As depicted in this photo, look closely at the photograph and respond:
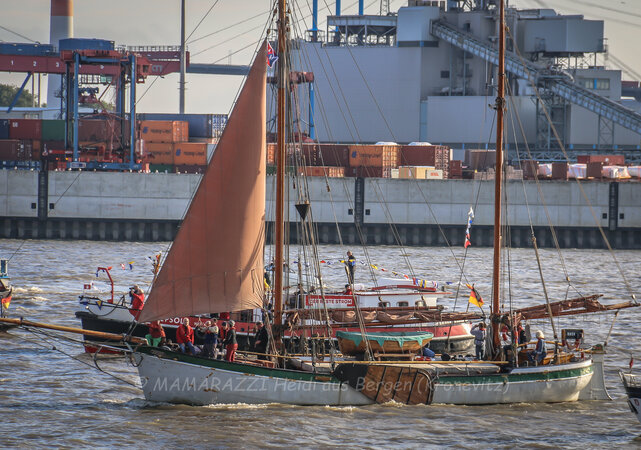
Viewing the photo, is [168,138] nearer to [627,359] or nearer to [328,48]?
[328,48]

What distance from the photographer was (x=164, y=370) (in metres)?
27.2

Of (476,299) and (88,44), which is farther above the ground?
(88,44)

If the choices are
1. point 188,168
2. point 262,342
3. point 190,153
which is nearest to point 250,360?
point 262,342

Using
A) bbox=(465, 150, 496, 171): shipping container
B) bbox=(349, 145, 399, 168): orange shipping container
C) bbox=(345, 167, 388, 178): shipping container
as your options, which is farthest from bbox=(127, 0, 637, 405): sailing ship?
bbox=(465, 150, 496, 171): shipping container

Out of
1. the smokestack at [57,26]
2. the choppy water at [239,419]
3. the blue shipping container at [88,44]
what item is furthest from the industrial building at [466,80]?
the choppy water at [239,419]

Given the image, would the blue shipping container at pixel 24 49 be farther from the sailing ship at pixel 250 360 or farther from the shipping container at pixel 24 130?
the sailing ship at pixel 250 360

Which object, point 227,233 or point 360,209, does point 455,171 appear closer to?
point 360,209

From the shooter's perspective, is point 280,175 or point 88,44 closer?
point 280,175

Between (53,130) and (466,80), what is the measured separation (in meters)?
45.6

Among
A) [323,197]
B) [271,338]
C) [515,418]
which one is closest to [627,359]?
[515,418]

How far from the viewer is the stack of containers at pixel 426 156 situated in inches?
3750

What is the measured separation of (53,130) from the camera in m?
99.5

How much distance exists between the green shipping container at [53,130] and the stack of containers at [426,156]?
105ft

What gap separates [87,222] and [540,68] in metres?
49.4
